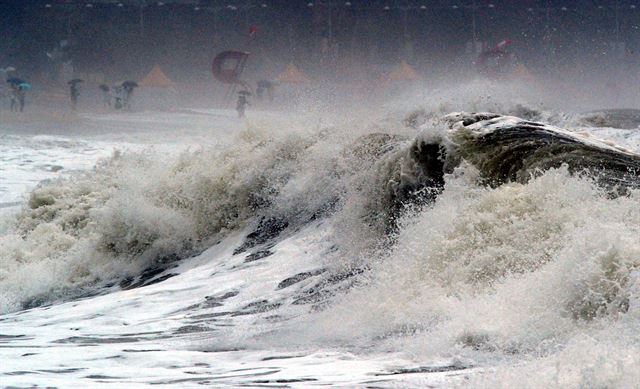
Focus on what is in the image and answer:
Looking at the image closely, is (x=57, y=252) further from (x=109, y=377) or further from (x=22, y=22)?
(x=22, y=22)

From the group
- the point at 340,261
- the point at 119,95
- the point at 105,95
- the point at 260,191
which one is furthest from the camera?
the point at 105,95

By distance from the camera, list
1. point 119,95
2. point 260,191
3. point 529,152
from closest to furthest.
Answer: point 529,152 → point 260,191 → point 119,95

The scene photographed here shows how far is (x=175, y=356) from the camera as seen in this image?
496 cm

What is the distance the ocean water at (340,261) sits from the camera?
13.3 feet

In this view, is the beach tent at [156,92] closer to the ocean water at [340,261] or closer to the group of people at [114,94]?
the group of people at [114,94]

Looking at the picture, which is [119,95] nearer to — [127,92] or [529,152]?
[127,92]

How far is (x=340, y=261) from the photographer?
23.1 ft

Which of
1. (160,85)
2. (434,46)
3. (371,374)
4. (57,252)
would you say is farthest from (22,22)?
(371,374)

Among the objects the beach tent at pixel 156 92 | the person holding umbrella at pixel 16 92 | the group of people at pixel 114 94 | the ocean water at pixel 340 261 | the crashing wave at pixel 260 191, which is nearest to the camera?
the ocean water at pixel 340 261

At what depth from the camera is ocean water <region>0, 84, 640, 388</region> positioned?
404 centimetres

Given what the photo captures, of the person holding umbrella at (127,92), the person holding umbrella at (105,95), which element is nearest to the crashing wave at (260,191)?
the person holding umbrella at (127,92)

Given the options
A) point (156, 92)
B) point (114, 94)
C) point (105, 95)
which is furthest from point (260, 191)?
point (105, 95)

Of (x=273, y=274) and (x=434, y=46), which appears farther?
(x=434, y=46)

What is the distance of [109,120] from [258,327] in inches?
1380
